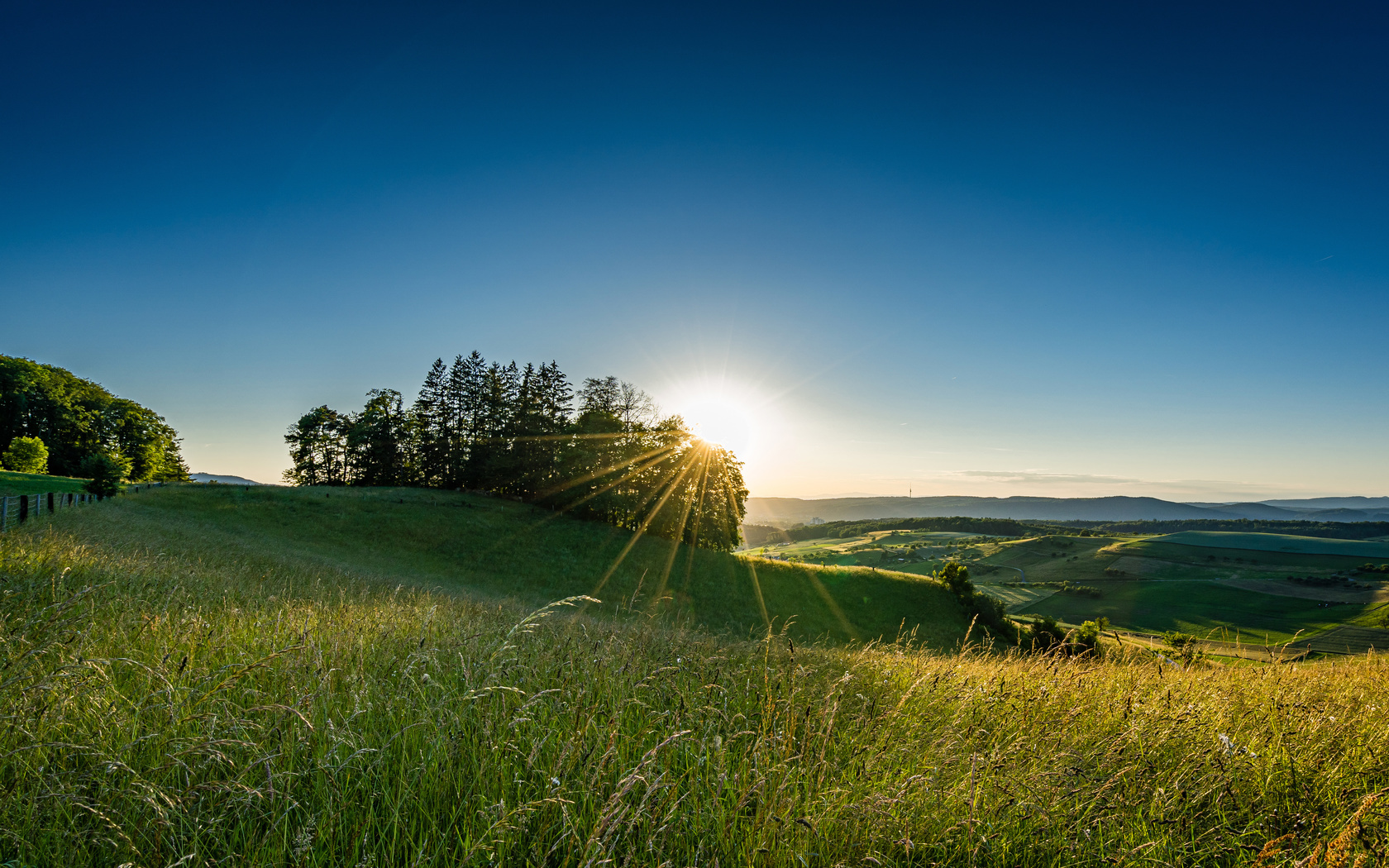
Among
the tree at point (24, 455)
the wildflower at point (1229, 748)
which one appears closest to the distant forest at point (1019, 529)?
the tree at point (24, 455)

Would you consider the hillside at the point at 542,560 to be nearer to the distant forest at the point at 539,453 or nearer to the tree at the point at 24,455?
the distant forest at the point at 539,453

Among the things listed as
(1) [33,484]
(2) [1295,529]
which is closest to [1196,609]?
(1) [33,484]

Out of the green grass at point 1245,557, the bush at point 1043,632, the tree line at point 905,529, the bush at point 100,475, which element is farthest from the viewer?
the tree line at point 905,529

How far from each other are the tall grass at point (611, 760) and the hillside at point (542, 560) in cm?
2078

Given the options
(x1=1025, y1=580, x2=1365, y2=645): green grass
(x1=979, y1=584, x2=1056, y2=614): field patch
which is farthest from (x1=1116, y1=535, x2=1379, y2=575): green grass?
(x1=979, y1=584, x2=1056, y2=614): field patch

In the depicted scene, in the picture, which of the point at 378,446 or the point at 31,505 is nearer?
the point at 31,505

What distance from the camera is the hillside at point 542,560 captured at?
28.6 m

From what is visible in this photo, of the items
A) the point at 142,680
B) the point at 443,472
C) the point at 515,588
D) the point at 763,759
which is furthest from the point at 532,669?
the point at 443,472

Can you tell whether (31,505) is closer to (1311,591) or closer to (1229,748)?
(1229,748)

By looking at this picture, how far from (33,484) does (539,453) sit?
31.6 m

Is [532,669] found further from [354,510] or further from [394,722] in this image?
[354,510]

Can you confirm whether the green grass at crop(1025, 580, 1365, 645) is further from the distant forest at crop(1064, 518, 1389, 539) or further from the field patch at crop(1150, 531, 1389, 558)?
the distant forest at crop(1064, 518, 1389, 539)

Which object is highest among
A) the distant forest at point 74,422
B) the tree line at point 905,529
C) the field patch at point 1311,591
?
the distant forest at point 74,422

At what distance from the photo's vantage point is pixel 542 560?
113 ft
